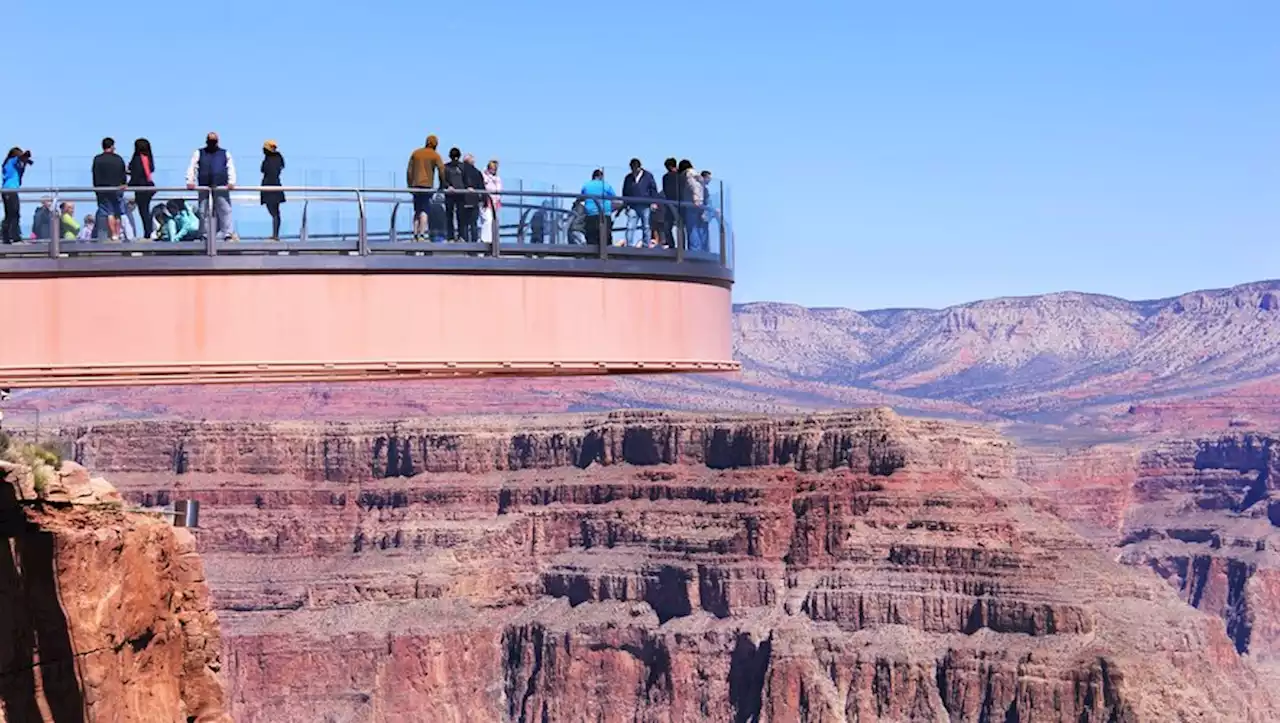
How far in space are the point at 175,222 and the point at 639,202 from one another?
5186 mm

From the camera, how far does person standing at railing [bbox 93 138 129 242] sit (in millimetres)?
30453

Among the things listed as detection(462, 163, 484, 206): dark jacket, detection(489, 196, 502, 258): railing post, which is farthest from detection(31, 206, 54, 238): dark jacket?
detection(462, 163, 484, 206): dark jacket

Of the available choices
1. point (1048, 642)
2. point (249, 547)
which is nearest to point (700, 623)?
point (1048, 642)

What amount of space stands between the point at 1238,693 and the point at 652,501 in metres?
38.5

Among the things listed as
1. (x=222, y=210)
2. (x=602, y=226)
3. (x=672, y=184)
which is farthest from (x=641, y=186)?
(x=222, y=210)

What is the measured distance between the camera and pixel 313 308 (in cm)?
2914

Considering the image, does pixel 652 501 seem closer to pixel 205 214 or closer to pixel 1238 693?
pixel 1238 693

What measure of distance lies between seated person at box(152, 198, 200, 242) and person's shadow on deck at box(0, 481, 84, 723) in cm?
406

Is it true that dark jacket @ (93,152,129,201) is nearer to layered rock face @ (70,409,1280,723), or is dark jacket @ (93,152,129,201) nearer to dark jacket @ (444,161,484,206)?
dark jacket @ (444,161,484,206)

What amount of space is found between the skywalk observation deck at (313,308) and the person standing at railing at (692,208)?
6.64ft

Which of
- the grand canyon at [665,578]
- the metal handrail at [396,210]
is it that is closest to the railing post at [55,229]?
the metal handrail at [396,210]

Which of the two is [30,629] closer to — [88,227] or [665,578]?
[88,227]

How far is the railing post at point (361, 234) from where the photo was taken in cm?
2933

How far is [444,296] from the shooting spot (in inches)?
1170
